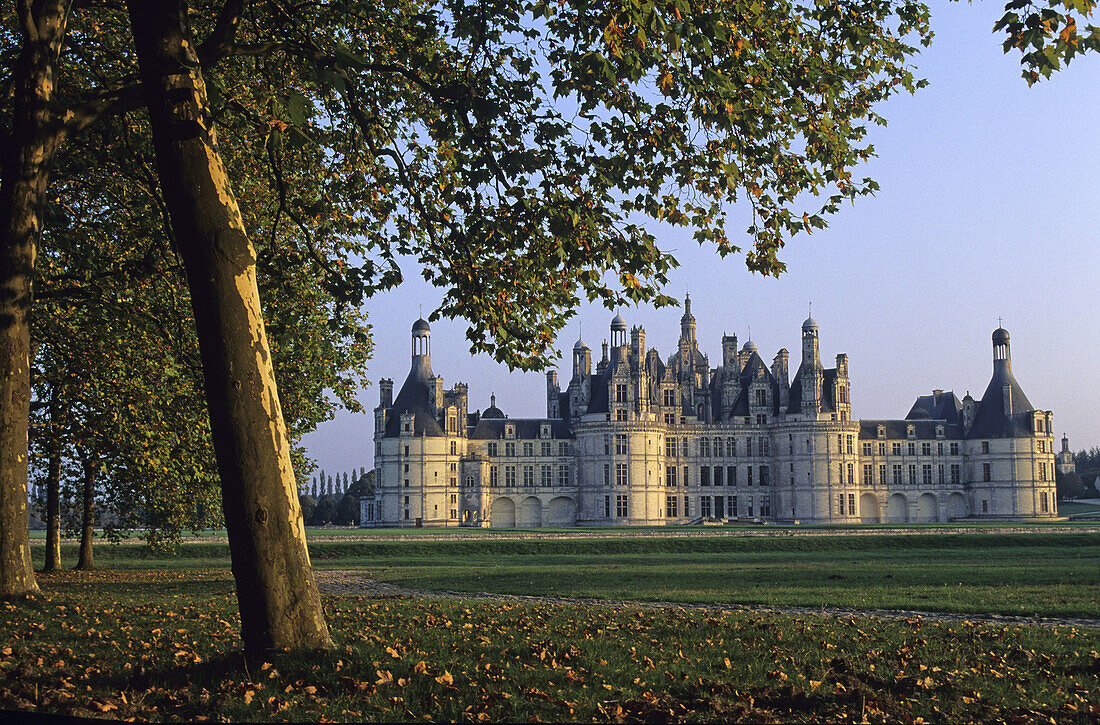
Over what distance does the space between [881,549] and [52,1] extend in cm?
3564

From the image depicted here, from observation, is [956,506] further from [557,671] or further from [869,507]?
[557,671]

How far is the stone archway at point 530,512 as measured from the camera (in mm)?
91562

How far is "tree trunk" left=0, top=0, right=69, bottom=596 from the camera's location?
1182cm

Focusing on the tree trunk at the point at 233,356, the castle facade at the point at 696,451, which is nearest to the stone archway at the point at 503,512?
the castle facade at the point at 696,451

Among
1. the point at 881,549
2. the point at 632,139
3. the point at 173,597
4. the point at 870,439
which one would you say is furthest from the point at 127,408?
the point at 870,439

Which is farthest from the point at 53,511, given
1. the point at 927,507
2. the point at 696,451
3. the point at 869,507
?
the point at 927,507

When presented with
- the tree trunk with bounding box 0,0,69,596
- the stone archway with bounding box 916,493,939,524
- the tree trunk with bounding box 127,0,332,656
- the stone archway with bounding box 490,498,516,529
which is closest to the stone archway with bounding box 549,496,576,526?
the stone archway with bounding box 490,498,516,529

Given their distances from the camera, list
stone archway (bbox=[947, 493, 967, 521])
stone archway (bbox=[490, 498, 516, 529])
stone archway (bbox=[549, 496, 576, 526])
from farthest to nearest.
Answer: stone archway (bbox=[947, 493, 967, 521]) → stone archway (bbox=[490, 498, 516, 529]) → stone archway (bbox=[549, 496, 576, 526])

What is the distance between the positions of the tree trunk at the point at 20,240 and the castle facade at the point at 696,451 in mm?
74713

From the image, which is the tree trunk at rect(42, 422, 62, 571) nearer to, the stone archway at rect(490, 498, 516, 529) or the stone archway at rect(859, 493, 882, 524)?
the stone archway at rect(490, 498, 516, 529)

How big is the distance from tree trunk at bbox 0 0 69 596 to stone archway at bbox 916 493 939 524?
96.3 m

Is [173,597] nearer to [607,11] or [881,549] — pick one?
[607,11]

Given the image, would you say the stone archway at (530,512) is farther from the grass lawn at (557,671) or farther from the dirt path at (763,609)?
the grass lawn at (557,671)

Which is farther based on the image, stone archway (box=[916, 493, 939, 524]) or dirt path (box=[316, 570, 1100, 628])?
stone archway (box=[916, 493, 939, 524])
